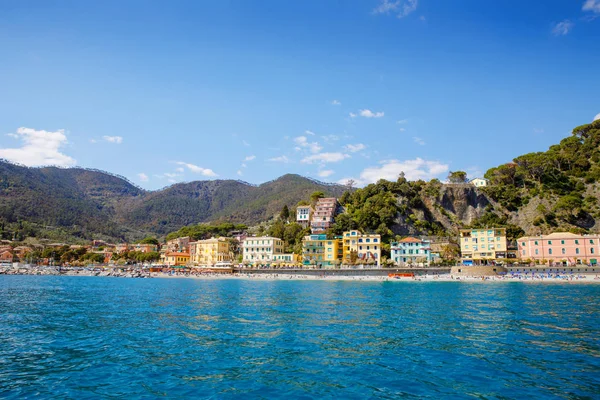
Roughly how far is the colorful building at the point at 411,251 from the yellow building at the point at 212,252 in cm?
3671

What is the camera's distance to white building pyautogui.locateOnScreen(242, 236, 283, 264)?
8494 centimetres

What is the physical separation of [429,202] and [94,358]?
85401 mm

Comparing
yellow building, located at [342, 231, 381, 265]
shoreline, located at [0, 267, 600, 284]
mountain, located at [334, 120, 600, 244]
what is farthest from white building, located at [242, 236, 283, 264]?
yellow building, located at [342, 231, 381, 265]

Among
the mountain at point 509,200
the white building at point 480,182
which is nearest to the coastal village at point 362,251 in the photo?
the white building at point 480,182

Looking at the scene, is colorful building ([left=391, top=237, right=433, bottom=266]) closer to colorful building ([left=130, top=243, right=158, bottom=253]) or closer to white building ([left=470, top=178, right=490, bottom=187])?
white building ([left=470, top=178, right=490, bottom=187])

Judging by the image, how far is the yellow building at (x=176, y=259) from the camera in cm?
9812

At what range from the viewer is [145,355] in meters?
13.7

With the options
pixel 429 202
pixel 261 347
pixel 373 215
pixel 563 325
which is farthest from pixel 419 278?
pixel 261 347

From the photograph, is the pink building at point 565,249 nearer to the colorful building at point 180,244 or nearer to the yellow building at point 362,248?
the yellow building at point 362,248

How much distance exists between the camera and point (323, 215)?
9331 cm

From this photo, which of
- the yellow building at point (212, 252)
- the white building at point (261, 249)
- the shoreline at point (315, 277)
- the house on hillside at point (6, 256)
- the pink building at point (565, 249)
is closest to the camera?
the shoreline at point (315, 277)

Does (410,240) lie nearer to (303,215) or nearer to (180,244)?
(303,215)

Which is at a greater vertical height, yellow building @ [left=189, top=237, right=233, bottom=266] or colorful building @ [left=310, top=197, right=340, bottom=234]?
colorful building @ [left=310, top=197, right=340, bottom=234]

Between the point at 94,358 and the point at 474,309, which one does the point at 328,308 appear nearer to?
the point at 474,309
